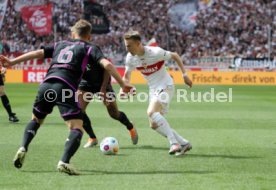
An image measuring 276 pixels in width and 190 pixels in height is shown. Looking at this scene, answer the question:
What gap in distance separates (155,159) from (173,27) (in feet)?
126

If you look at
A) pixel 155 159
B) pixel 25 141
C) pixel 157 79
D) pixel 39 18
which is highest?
pixel 25 141

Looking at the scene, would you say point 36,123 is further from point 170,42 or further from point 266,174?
point 170,42

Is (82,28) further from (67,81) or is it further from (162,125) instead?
(162,125)

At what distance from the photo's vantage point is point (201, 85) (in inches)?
1454

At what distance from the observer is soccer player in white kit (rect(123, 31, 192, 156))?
9.81m

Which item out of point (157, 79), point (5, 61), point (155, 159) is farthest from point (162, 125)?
point (5, 61)

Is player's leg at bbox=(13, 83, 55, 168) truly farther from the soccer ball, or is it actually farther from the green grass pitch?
the soccer ball

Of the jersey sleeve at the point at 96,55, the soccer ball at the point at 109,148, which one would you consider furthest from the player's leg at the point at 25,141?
the soccer ball at the point at 109,148

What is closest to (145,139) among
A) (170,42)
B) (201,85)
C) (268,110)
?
(268,110)

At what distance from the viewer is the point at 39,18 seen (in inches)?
1750

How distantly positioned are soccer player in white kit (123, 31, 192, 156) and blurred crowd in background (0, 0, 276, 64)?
3223 centimetres

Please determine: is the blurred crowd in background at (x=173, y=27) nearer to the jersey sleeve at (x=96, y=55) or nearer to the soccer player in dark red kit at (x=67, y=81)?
the soccer player in dark red kit at (x=67, y=81)

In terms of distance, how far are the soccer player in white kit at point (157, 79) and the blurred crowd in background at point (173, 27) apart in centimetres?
3223

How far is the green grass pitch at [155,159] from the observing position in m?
7.25
